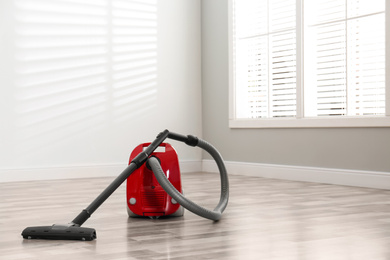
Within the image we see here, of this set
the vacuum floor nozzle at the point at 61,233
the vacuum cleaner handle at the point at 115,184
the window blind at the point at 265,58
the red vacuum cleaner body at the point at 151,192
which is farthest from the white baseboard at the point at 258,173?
the vacuum floor nozzle at the point at 61,233

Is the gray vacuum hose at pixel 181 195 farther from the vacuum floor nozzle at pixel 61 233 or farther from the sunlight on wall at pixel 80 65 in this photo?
the sunlight on wall at pixel 80 65

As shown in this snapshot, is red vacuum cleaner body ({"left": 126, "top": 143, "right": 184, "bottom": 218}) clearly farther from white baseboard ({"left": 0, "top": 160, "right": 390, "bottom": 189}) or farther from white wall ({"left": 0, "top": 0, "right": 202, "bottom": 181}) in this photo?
white wall ({"left": 0, "top": 0, "right": 202, "bottom": 181})

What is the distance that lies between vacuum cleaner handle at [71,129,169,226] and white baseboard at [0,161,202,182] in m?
2.47

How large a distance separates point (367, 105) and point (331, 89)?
A: 1.17ft

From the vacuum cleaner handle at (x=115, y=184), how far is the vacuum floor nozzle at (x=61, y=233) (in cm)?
10

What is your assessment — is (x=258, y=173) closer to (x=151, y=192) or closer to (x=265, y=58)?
(x=265, y=58)

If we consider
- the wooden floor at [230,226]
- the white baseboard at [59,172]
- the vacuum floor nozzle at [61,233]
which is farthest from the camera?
the white baseboard at [59,172]

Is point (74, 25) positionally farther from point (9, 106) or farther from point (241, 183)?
point (241, 183)

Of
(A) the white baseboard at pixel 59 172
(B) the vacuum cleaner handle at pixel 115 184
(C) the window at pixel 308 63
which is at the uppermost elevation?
(C) the window at pixel 308 63

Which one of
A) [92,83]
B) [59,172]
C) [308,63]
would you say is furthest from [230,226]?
[92,83]

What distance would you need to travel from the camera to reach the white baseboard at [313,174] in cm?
397

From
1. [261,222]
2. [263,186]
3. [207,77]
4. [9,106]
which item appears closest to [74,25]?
[9,106]

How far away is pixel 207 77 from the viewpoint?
552 cm

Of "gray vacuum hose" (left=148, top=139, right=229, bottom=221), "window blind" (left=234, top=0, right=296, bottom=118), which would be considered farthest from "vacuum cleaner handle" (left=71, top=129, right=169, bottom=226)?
"window blind" (left=234, top=0, right=296, bottom=118)
